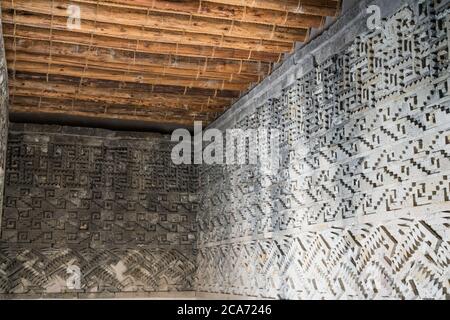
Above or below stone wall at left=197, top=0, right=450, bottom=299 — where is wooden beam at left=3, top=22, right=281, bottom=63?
above

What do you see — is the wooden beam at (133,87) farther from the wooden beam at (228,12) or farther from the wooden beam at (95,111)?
the wooden beam at (228,12)

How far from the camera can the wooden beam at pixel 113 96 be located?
687cm

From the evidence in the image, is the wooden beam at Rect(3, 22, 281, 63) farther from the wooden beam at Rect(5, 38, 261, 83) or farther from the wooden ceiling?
the wooden beam at Rect(5, 38, 261, 83)

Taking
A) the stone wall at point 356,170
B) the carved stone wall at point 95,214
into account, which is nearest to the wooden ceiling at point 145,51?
the stone wall at point 356,170

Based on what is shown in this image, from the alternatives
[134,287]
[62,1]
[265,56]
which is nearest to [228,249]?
[134,287]

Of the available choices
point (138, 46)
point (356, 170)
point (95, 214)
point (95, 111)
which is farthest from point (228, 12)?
point (95, 214)

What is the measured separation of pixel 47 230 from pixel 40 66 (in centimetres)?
262

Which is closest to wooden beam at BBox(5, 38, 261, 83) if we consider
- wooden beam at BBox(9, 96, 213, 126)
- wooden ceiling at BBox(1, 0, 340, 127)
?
wooden ceiling at BBox(1, 0, 340, 127)

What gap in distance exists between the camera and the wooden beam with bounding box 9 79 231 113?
6871mm

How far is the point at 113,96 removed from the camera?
7254 millimetres

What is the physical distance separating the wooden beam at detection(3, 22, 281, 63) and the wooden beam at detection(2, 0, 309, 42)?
332 millimetres

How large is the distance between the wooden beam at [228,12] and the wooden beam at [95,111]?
9.44 feet

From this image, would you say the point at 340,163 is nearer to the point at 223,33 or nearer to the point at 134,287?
the point at 223,33

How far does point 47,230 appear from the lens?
7941 millimetres
